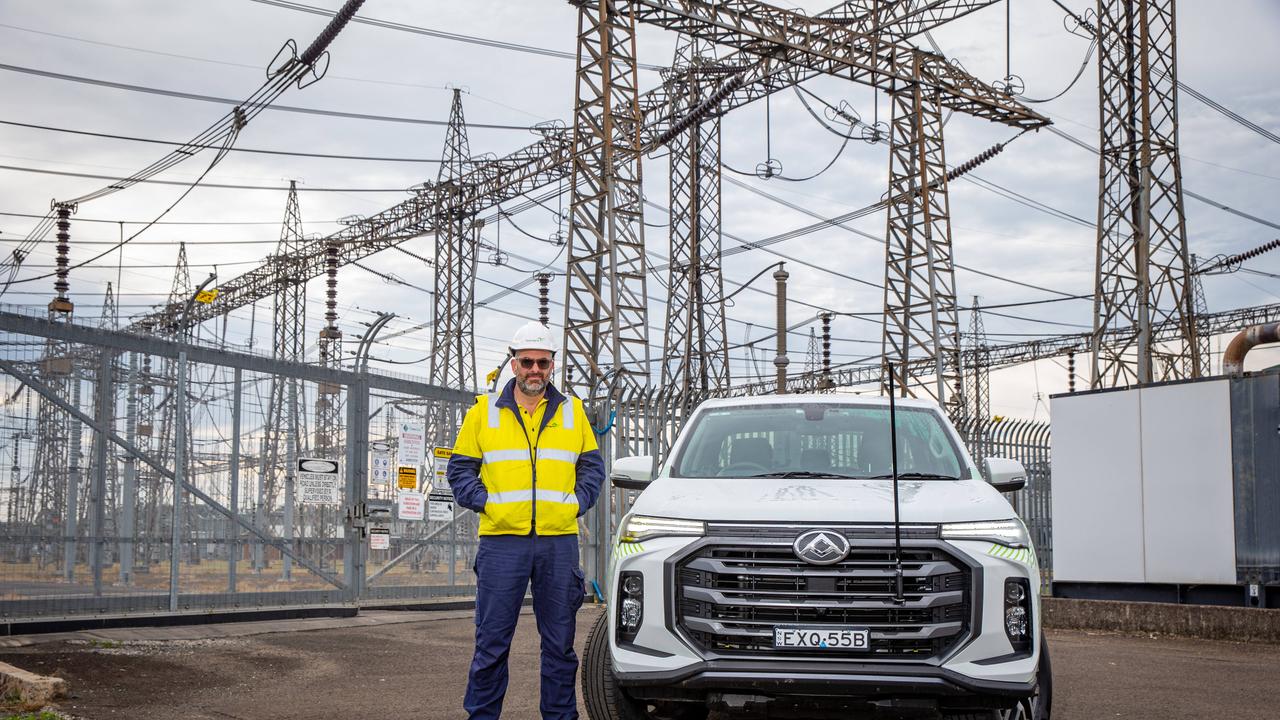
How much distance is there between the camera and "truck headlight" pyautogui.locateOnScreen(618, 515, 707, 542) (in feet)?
19.5

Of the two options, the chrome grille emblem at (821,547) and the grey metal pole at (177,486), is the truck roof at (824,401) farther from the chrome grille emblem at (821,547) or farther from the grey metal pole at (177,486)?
the grey metal pole at (177,486)

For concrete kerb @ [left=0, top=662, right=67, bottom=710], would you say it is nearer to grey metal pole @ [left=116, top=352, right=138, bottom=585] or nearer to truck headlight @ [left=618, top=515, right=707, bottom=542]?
truck headlight @ [left=618, top=515, right=707, bottom=542]

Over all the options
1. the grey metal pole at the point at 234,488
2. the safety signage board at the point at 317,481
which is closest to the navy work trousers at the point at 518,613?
the grey metal pole at the point at 234,488

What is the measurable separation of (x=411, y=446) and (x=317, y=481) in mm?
1710

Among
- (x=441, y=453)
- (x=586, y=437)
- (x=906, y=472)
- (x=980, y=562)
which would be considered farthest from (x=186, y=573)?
(x=980, y=562)

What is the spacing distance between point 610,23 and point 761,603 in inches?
710

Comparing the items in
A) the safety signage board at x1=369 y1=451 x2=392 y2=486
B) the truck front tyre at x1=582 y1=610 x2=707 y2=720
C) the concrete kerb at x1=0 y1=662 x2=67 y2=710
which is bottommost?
the concrete kerb at x1=0 y1=662 x2=67 y2=710

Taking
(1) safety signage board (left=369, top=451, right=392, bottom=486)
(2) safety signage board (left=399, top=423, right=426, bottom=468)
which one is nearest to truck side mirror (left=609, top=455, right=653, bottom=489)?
(1) safety signage board (left=369, top=451, right=392, bottom=486)

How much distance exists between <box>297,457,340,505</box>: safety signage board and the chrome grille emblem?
37.0 ft

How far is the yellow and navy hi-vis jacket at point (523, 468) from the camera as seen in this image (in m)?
6.67

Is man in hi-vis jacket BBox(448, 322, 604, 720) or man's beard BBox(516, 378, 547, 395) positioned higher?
man's beard BBox(516, 378, 547, 395)

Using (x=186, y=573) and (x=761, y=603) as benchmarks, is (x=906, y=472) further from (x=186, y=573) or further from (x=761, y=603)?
(x=186, y=573)

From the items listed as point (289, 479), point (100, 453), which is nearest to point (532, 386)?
point (100, 453)

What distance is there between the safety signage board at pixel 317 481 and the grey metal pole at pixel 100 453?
2586mm
